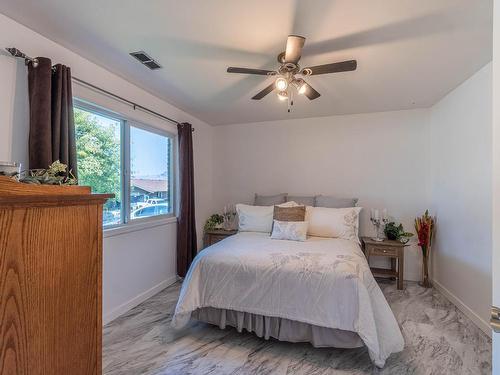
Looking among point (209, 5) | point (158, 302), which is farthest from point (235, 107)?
point (158, 302)

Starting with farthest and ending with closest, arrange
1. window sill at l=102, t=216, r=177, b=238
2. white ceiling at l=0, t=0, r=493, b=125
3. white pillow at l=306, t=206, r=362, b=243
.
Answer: white pillow at l=306, t=206, r=362, b=243
window sill at l=102, t=216, r=177, b=238
white ceiling at l=0, t=0, r=493, b=125

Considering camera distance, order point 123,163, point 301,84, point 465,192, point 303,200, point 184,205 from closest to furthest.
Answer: point 301,84 → point 465,192 → point 123,163 → point 184,205 → point 303,200

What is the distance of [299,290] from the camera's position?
2.08 metres

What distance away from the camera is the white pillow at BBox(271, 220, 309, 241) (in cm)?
308

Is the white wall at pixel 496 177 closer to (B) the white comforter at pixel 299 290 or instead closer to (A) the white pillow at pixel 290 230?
(B) the white comforter at pixel 299 290

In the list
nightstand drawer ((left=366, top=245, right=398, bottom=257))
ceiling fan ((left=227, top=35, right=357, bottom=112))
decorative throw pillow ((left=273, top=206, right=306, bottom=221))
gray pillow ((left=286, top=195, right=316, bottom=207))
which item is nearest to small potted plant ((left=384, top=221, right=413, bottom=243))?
nightstand drawer ((left=366, top=245, right=398, bottom=257))

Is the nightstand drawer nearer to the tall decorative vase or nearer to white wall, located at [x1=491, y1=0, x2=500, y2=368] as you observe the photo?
the tall decorative vase

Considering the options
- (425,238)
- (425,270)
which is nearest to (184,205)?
(425,238)

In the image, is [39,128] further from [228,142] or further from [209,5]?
[228,142]

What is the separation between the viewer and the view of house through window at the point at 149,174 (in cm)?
306

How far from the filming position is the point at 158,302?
3.01m

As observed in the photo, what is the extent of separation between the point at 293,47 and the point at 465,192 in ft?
7.88

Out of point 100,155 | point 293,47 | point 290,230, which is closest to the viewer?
point 293,47

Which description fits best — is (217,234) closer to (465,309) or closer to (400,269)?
(400,269)
